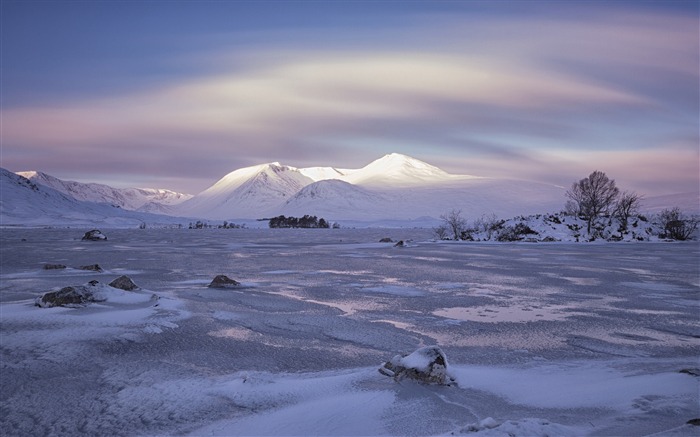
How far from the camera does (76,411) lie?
4.15 m

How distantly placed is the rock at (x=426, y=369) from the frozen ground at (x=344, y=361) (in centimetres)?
12

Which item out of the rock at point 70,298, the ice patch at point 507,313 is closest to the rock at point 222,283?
the rock at point 70,298

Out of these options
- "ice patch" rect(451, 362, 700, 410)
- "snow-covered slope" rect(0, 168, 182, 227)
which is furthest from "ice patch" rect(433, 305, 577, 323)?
"snow-covered slope" rect(0, 168, 182, 227)

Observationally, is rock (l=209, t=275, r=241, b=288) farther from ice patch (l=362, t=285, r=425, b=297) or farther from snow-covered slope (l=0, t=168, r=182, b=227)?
snow-covered slope (l=0, t=168, r=182, b=227)

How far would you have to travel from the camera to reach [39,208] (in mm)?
113250

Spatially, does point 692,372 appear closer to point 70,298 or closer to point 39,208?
point 70,298

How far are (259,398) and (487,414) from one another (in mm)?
1980

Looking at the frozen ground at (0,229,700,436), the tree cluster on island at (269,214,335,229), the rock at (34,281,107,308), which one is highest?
the tree cluster on island at (269,214,335,229)

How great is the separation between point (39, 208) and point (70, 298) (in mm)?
124458

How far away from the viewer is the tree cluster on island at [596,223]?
43.2m

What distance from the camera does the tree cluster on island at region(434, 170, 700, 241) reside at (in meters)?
43.2

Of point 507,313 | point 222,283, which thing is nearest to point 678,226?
point 507,313

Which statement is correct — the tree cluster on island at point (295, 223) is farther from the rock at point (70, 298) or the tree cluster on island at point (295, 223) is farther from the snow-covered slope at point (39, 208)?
the rock at point (70, 298)

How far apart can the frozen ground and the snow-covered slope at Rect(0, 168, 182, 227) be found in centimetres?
10329
